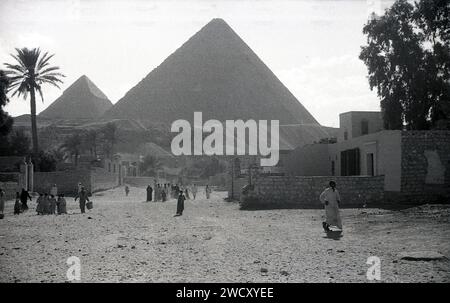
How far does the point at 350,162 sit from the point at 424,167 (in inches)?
224

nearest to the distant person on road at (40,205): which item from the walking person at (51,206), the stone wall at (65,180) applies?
the walking person at (51,206)

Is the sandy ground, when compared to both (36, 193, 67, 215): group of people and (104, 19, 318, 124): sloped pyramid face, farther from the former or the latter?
(104, 19, 318, 124): sloped pyramid face

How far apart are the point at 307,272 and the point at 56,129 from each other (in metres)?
89.3

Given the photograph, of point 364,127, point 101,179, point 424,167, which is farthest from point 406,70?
point 101,179

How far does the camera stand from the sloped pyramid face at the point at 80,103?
432ft

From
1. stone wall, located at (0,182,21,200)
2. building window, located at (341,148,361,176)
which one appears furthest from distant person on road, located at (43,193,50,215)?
building window, located at (341,148,361,176)

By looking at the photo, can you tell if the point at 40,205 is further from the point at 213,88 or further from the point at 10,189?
the point at 213,88

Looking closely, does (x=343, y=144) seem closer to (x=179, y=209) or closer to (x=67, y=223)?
(x=179, y=209)

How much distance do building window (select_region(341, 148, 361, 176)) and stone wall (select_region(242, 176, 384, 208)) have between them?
443cm

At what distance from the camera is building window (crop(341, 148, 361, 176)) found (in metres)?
21.5

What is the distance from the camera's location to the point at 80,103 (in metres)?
135

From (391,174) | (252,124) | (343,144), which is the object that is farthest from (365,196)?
(252,124)

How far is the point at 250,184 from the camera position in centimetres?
1733

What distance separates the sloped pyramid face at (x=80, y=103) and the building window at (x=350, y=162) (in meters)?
113
